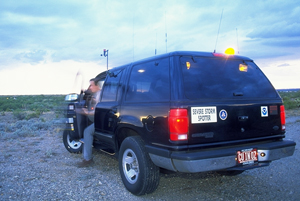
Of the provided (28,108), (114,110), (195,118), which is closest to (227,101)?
(195,118)

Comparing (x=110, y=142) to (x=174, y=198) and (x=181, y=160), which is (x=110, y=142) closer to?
(x=174, y=198)

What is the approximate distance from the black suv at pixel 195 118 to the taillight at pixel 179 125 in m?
0.01

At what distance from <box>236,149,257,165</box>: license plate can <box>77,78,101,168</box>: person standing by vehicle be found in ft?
9.46

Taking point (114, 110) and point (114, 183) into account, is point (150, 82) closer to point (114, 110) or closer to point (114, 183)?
point (114, 110)

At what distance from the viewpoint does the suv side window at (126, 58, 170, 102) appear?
142 inches

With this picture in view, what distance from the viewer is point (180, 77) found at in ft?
11.2

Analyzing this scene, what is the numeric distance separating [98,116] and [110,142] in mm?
645

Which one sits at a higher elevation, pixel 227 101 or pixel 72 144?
pixel 227 101

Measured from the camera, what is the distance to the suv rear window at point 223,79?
349cm

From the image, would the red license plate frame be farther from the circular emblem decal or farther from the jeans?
the jeans

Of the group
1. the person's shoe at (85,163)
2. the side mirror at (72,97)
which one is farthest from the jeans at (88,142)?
the side mirror at (72,97)

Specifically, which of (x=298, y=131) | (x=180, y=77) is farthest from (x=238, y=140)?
(x=298, y=131)

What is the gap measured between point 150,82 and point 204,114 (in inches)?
39.1

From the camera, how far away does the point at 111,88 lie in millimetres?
4918
